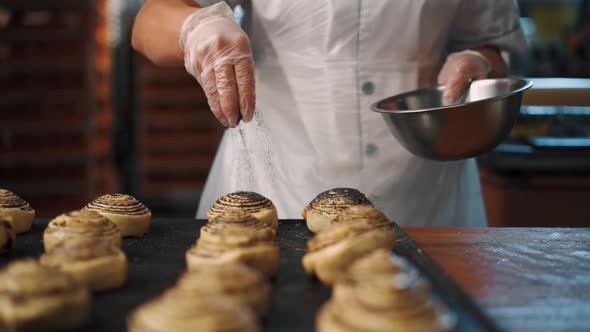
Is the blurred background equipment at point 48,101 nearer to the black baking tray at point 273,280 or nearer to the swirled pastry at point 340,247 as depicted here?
the black baking tray at point 273,280

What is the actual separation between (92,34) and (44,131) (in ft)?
2.35

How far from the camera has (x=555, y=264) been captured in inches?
54.2

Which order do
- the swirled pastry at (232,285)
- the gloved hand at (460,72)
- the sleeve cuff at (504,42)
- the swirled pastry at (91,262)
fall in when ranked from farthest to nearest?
1. the sleeve cuff at (504,42)
2. the gloved hand at (460,72)
3. the swirled pastry at (91,262)
4. the swirled pastry at (232,285)

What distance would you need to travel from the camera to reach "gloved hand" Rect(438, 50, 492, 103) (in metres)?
1.90

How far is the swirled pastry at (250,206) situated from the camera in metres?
1.59

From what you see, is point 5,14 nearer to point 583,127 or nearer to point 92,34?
point 92,34

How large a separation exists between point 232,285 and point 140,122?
177 inches

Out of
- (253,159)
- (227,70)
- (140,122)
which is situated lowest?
(140,122)

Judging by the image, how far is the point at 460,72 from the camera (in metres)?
1.91

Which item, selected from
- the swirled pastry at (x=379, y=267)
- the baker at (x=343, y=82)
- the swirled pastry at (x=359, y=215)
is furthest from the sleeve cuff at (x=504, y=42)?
the swirled pastry at (x=379, y=267)

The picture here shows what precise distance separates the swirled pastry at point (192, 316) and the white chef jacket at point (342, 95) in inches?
42.6


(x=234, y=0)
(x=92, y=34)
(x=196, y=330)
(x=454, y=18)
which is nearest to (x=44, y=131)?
(x=92, y=34)

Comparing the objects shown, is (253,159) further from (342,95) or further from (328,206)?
(328,206)

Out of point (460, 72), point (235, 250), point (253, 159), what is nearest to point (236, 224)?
point (235, 250)
